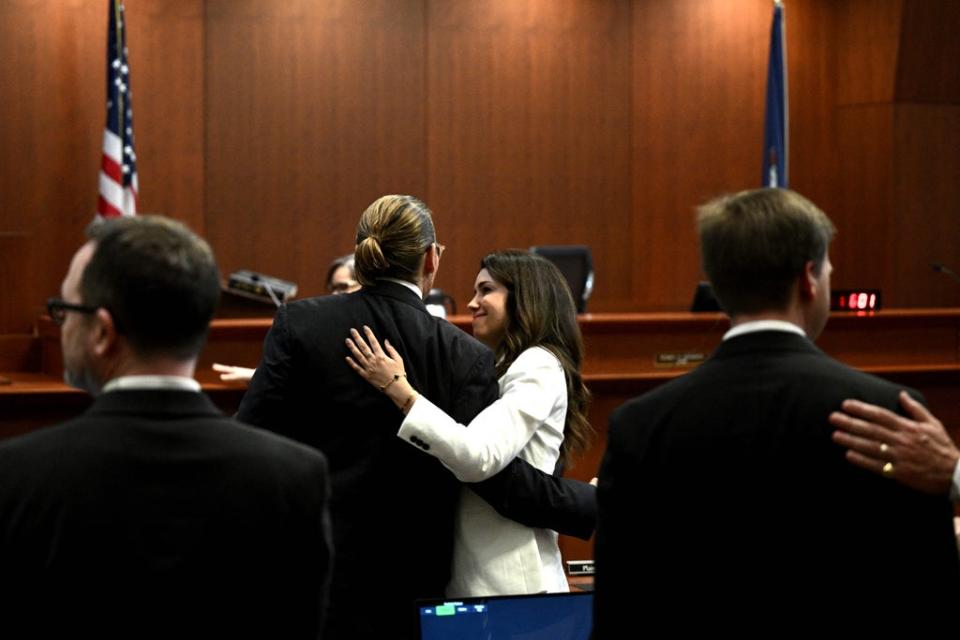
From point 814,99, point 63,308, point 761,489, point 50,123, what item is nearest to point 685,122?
point 814,99

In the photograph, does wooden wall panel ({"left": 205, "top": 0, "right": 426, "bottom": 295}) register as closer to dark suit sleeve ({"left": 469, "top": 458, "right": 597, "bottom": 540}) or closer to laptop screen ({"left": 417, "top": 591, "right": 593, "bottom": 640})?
dark suit sleeve ({"left": 469, "top": 458, "right": 597, "bottom": 540})

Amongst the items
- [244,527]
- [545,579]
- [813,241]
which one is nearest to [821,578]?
[813,241]

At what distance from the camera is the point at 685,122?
9992mm

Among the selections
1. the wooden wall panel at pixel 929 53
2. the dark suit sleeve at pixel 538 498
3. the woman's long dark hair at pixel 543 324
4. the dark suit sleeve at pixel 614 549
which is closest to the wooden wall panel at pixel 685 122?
the wooden wall panel at pixel 929 53

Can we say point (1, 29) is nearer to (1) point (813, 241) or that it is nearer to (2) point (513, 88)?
(2) point (513, 88)

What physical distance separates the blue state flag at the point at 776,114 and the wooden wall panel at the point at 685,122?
2.94 ft

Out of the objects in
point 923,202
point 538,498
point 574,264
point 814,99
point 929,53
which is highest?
point 929,53

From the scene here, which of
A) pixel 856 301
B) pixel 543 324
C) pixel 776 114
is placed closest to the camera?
pixel 543 324

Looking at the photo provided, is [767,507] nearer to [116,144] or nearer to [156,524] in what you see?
[156,524]

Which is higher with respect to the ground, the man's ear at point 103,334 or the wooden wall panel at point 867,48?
the wooden wall panel at point 867,48

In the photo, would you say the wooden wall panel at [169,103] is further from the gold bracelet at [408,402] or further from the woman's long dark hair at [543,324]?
the gold bracelet at [408,402]

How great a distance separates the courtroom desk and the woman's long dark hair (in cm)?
266

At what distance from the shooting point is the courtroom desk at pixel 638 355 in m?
Result: 5.61

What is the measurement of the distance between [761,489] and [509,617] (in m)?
0.98
